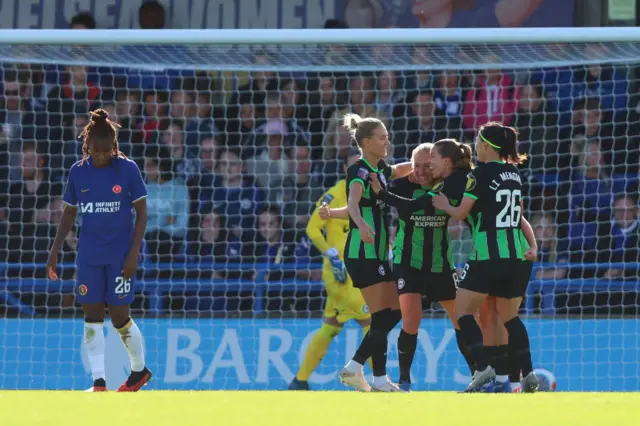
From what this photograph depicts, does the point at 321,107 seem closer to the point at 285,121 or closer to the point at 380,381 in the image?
the point at 285,121

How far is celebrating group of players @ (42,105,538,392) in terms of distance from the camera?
21.0 feet

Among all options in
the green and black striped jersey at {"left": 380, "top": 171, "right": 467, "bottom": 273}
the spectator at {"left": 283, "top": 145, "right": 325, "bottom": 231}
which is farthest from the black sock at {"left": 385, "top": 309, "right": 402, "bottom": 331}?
the spectator at {"left": 283, "top": 145, "right": 325, "bottom": 231}

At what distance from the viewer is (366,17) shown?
11383 mm

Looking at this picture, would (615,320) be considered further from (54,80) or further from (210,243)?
(54,80)

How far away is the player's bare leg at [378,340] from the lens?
6.64 m

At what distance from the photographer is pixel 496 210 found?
6.34 m

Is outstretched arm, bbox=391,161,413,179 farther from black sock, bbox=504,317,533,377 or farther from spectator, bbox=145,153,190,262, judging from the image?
spectator, bbox=145,153,190,262

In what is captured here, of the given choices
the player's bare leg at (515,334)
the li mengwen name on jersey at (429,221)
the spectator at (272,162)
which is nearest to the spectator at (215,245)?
the spectator at (272,162)

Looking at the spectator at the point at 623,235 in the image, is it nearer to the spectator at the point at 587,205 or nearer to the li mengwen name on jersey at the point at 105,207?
the spectator at the point at 587,205

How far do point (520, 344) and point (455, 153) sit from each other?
41.5 inches

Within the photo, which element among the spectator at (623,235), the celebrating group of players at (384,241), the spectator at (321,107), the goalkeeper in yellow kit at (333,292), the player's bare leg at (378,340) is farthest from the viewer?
the spectator at (321,107)

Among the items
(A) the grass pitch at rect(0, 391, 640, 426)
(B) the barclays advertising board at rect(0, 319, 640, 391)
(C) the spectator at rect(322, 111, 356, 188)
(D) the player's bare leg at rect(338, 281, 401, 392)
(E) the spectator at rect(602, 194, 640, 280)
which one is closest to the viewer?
(A) the grass pitch at rect(0, 391, 640, 426)

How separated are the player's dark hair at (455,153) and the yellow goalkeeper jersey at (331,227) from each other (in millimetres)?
1794

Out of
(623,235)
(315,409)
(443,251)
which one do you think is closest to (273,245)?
(623,235)
